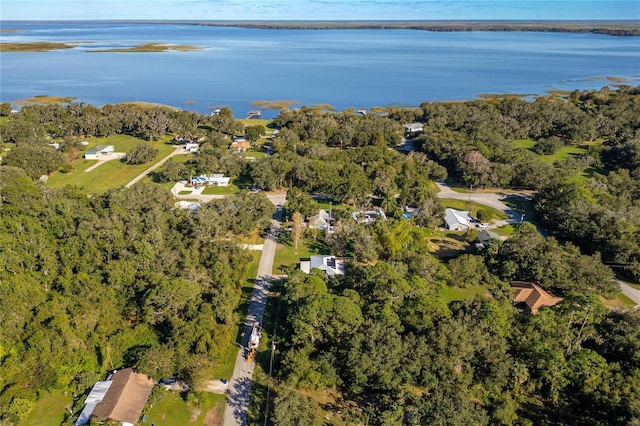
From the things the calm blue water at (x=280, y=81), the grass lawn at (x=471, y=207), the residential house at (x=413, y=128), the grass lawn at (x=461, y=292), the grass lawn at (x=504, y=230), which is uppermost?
the calm blue water at (x=280, y=81)

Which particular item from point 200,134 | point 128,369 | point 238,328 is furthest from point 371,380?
point 200,134

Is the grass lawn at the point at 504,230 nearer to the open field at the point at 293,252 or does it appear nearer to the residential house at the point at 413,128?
the open field at the point at 293,252

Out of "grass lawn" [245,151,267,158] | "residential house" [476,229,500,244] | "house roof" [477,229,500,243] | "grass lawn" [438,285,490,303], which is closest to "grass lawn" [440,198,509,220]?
"house roof" [477,229,500,243]

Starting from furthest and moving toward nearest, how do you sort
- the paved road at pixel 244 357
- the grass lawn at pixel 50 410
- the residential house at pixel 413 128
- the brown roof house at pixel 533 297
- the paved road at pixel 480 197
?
the residential house at pixel 413 128, the paved road at pixel 480 197, the brown roof house at pixel 533 297, the paved road at pixel 244 357, the grass lawn at pixel 50 410

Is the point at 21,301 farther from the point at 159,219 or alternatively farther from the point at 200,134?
the point at 200,134

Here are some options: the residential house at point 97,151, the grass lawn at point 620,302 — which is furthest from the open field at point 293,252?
the residential house at point 97,151
